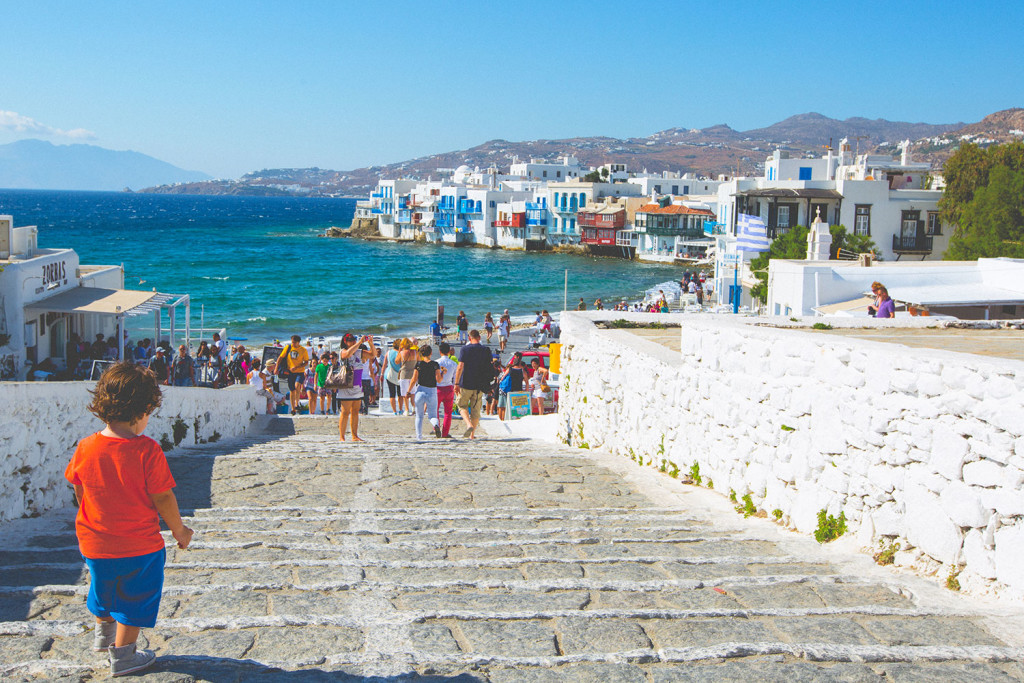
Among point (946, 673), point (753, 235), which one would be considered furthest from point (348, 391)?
point (753, 235)

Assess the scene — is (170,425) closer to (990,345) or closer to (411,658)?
(411,658)

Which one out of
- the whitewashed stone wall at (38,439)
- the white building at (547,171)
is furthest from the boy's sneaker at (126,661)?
the white building at (547,171)

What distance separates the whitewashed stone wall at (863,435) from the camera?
419cm

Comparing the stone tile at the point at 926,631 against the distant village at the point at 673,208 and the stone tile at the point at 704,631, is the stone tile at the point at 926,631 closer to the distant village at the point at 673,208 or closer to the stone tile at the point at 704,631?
the stone tile at the point at 704,631

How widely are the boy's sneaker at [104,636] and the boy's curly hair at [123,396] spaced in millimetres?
808

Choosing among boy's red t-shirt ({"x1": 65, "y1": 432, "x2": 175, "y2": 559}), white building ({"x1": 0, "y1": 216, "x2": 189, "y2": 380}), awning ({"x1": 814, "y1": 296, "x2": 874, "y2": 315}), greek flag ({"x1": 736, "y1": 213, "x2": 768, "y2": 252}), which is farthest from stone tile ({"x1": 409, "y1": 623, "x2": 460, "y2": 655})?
greek flag ({"x1": 736, "y1": 213, "x2": 768, "y2": 252})

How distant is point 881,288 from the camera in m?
12.2

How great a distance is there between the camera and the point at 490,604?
4.06m

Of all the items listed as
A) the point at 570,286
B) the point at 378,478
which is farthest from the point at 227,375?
the point at 570,286

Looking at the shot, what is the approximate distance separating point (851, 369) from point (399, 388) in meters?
10.6

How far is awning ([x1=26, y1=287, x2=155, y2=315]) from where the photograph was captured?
1659 cm

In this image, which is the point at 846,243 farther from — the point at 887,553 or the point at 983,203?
the point at 887,553

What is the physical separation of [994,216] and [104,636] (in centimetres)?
3636

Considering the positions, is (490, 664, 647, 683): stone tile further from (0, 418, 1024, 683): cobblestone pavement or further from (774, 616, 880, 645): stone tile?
(774, 616, 880, 645): stone tile
